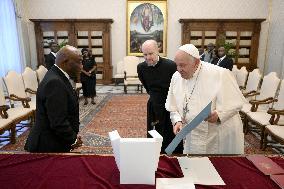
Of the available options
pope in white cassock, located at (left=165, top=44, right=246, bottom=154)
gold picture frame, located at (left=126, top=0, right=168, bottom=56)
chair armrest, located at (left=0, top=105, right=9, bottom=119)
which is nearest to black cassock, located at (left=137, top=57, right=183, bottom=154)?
pope in white cassock, located at (left=165, top=44, right=246, bottom=154)

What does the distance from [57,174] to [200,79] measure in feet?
5.19

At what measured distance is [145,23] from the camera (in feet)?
36.9

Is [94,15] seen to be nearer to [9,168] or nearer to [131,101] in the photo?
[131,101]

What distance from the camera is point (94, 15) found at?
11.3m

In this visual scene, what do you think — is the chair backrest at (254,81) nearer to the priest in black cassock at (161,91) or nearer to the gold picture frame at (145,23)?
the priest in black cassock at (161,91)

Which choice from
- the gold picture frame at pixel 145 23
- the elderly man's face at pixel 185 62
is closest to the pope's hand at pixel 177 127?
the elderly man's face at pixel 185 62

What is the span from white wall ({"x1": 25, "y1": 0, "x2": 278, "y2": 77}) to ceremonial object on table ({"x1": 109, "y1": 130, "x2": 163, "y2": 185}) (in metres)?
10.2

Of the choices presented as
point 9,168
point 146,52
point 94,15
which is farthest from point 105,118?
point 94,15

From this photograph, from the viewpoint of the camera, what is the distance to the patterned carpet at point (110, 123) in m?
4.61

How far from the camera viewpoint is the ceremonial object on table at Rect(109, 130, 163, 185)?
1.53 metres

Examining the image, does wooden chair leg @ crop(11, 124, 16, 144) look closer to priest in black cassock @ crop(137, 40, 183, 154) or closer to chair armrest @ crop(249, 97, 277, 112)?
priest in black cassock @ crop(137, 40, 183, 154)

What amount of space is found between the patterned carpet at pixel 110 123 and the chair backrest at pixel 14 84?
89 centimetres

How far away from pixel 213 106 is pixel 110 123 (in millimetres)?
3814

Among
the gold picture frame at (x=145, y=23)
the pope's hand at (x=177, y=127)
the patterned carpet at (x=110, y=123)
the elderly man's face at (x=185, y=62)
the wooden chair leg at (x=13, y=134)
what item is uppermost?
the gold picture frame at (x=145, y=23)
